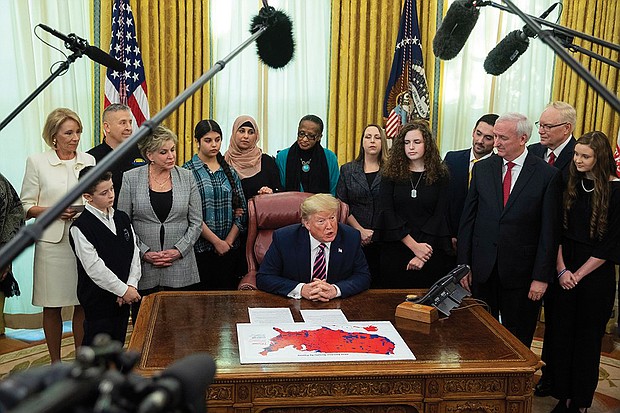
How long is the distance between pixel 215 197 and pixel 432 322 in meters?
1.72

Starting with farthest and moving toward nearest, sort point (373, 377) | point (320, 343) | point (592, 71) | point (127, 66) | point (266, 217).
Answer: point (592, 71) < point (127, 66) < point (266, 217) < point (320, 343) < point (373, 377)

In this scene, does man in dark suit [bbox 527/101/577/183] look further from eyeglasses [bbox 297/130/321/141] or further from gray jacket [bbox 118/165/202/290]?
gray jacket [bbox 118/165/202/290]

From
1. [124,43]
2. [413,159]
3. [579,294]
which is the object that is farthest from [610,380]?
[124,43]

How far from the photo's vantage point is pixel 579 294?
3.43 metres

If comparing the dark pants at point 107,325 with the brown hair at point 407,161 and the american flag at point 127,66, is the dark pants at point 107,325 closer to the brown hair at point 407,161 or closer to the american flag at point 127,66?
the brown hair at point 407,161

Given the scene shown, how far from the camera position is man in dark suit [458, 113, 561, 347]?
3.40m

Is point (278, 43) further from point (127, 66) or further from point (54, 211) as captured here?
point (127, 66)

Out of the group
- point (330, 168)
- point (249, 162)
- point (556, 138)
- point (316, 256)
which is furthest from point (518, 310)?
point (249, 162)

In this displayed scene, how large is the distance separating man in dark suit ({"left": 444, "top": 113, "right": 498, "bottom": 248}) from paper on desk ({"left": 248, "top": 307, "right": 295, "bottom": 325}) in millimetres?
1502

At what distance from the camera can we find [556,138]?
3775 millimetres

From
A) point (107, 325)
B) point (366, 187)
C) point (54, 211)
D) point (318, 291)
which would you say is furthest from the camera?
point (366, 187)

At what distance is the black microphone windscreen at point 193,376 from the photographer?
2.57 ft

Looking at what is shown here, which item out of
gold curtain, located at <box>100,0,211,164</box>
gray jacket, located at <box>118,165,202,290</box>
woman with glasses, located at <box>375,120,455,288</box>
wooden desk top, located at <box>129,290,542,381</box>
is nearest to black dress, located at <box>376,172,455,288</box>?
woman with glasses, located at <box>375,120,455,288</box>

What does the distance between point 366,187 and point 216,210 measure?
0.96 meters
